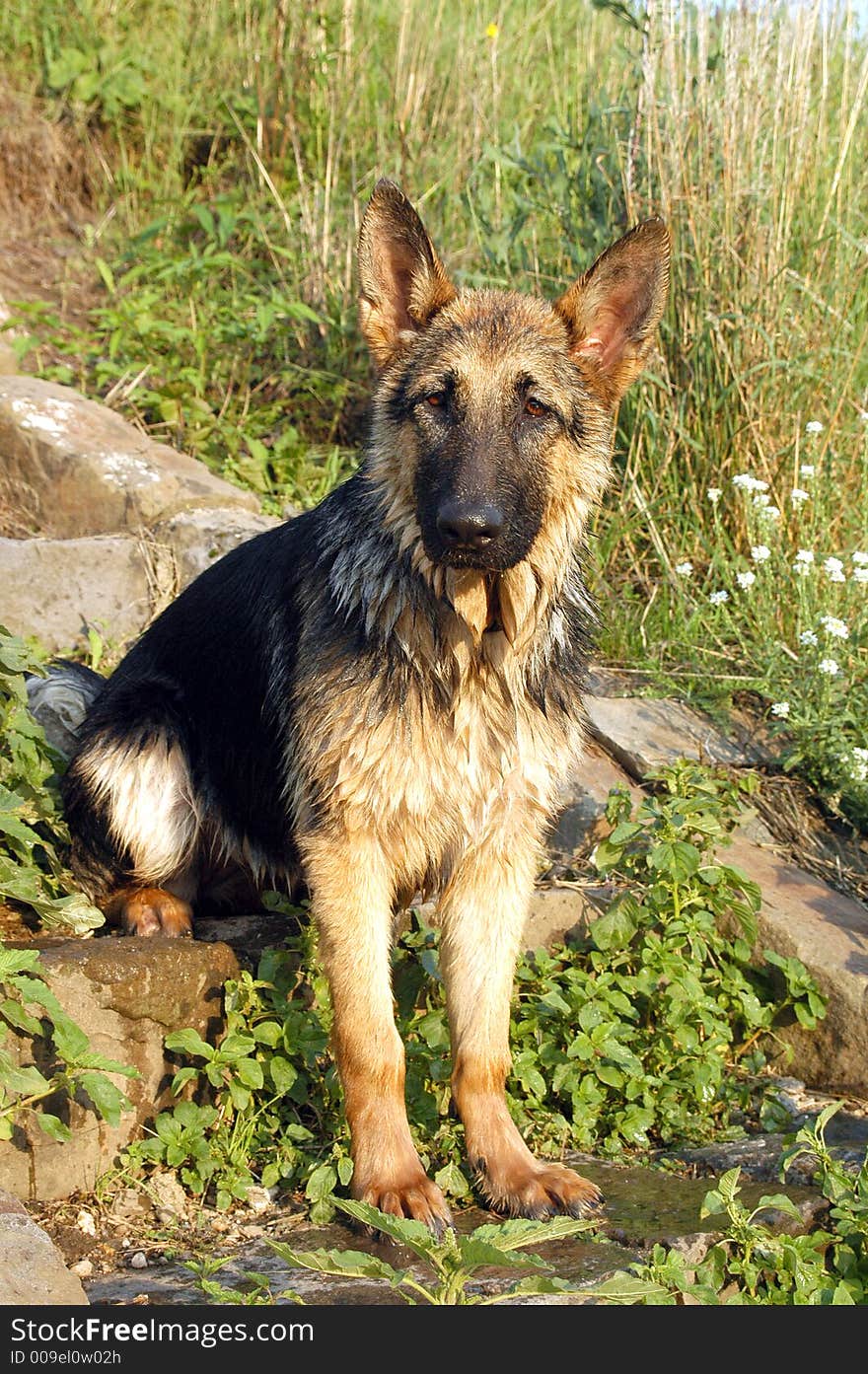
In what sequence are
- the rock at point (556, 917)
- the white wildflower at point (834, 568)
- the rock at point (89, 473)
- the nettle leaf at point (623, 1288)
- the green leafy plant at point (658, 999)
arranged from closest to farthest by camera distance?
the nettle leaf at point (623, 1288)
the green leafy plant at point (658, 999)
the rock at point (556, 917)
the white wildflower at point (834, 568)
the rock at point (89, 473)

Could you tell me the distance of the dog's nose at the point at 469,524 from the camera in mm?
3230

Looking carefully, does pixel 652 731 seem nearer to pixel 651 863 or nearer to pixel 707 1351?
pixel 651 863

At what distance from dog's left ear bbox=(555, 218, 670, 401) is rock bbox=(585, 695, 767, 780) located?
1905 mm

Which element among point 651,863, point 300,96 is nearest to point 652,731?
point 651,863

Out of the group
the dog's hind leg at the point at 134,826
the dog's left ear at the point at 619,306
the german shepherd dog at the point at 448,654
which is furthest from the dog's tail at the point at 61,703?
the dog's left ear at the point at 619,306

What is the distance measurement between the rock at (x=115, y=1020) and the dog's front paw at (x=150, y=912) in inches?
9.6

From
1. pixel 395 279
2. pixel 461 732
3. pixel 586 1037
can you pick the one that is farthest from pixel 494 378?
pixel 586 1037

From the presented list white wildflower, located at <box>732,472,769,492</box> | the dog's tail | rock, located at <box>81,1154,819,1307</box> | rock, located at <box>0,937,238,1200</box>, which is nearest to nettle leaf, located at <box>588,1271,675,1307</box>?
rock, located at <box>81,1154,819,1307</box>

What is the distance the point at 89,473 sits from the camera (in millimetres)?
6672

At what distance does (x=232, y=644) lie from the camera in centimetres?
425

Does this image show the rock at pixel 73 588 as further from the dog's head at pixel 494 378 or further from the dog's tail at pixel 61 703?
the dog's head at pixel 494 378

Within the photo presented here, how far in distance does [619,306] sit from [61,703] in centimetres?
241

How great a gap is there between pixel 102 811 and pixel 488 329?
1864mm

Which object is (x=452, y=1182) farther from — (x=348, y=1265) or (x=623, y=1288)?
(x=348, y=1265)
